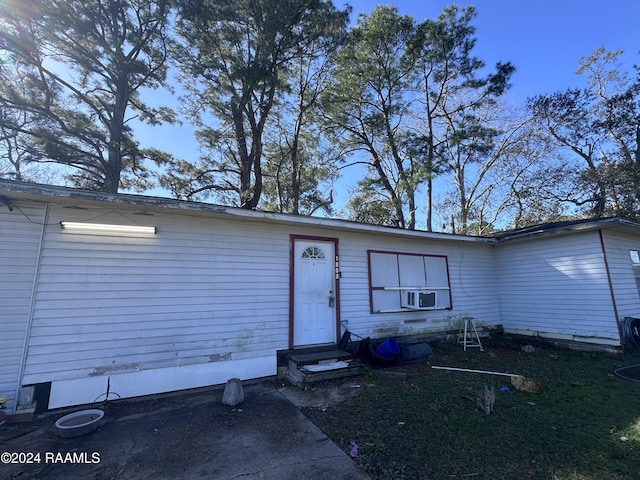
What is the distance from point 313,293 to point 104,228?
3.61 m

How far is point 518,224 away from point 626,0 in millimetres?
10696

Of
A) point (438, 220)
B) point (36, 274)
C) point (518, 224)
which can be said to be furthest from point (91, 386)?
point (518, 224)

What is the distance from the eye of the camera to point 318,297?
18.7ft

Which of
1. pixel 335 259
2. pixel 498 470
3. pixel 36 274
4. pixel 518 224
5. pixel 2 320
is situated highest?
pixel 518 224

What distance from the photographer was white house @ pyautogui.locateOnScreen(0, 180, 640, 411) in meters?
3.74

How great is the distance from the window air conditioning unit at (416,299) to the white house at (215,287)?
1.2 inches

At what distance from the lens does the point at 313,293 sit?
5668mm

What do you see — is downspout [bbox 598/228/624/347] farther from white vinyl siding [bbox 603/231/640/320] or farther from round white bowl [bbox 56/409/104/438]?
round white bowl [bbox 56/409/104/438]

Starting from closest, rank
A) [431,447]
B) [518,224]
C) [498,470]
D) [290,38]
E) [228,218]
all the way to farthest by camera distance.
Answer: [498,470] → [431,447] → [228,218] → [290,38] → [518,224]

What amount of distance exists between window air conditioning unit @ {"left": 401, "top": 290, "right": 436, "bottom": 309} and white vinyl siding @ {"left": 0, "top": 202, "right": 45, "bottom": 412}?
6.56m

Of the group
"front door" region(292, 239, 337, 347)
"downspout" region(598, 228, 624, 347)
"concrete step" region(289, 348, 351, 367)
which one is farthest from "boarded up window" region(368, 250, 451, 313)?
"downspout" region(598, 228, 624, 347)

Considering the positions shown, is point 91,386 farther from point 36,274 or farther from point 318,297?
point 318,297

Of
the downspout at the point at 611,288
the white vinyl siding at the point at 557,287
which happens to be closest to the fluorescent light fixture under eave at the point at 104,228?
the white vinyl siding at the point at 557,287

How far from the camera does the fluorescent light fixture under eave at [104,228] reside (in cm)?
399
